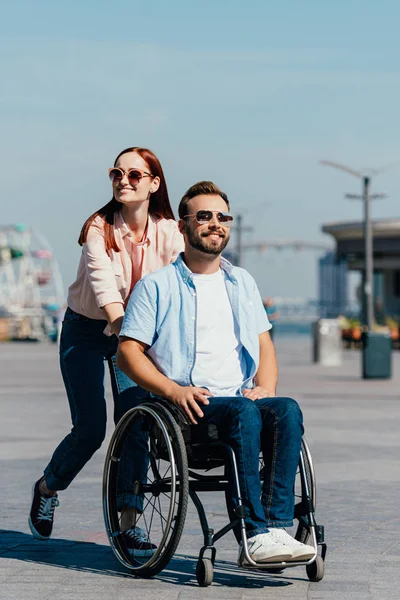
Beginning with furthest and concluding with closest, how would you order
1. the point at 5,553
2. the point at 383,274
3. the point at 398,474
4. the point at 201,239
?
1. the point at 383,274
2. the point at 398,474
3. the point at 5,553
4. the point at 201,239

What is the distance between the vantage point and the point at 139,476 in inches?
220

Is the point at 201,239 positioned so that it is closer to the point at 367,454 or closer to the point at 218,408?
the point at 218,408

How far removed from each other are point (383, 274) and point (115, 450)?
69.7 meters

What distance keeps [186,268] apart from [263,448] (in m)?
0.84

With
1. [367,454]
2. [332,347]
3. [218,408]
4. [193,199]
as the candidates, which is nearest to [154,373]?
[218,408]

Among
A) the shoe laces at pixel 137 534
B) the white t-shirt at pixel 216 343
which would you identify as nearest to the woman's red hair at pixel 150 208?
the white t-shirt at pixel 216 343

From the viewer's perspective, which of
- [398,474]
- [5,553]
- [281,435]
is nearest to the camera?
[281,435]

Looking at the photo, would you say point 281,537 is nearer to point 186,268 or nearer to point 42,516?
point 186,268

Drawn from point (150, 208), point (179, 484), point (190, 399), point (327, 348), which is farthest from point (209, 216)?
point (327, 348)

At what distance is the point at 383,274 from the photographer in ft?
244

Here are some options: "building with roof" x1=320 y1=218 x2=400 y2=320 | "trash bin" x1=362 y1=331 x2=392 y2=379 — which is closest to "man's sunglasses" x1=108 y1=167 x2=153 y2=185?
"trash bin" x1=362 y1=331 x2=392 y2=379

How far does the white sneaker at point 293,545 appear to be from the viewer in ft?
16.4

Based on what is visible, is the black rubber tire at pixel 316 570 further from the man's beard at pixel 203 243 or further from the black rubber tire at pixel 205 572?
the man's beard at pixel 203 243

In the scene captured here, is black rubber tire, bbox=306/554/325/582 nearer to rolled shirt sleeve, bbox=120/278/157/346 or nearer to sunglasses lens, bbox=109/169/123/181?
rolled shirt sleeve, bbox=120/278/157/346
